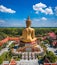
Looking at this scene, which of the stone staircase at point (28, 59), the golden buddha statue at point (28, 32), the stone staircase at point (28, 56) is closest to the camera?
the stone staircase at point (28, 59)

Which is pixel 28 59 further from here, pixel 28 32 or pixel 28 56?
pixel 28 32

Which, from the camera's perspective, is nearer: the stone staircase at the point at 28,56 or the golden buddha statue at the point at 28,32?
the stone staircase at the point at 28,56

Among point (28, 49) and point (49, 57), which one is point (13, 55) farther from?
point (49, 57)

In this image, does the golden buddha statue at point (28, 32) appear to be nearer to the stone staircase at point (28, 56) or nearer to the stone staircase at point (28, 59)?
the stone staircase at point (28, 56)

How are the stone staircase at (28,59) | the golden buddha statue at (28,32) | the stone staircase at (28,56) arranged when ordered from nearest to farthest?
the stone staircase at (28,59) < the stone staircase at (28,56) < the golden buddha statue at (28,32)

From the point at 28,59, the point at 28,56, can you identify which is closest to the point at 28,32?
→ the point at 28,56

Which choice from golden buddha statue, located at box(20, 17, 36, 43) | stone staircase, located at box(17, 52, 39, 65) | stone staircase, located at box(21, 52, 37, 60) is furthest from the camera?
golden buddha statue, located at box(20, 17, 36, 43)

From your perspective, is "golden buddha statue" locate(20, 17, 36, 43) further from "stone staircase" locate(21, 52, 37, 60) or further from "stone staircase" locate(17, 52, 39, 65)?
"stone staircase" locate(17, 52, 39, 65)

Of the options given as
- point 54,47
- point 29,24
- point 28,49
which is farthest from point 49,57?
point 54,47

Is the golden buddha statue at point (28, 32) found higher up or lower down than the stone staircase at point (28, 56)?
higher up

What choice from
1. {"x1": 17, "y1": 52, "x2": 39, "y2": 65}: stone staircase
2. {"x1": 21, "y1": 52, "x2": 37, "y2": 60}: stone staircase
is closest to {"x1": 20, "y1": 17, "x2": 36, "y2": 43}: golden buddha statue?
{"x1": 21, "y1": 52, "x2": 37, "y2": 60}: stone staircase

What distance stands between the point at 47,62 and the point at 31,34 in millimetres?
4020

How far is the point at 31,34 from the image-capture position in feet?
44.2

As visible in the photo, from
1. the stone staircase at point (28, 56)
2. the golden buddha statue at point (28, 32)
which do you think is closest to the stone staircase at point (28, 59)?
the stone staircase at point (28, 56)
